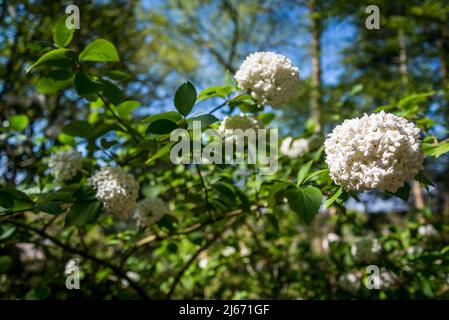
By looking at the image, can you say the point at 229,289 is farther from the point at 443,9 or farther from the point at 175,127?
the point at 443,9

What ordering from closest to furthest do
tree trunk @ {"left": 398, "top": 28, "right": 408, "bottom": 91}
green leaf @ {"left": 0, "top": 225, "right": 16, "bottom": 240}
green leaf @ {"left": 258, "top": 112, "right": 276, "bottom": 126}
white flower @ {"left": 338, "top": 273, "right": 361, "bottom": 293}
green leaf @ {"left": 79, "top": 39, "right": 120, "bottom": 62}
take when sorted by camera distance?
green leaf @ {"left": 79, "top": 39, "right": 120, "bottom": 62} < green leaf @ {"left": 0, "top": 225, "right": 16, "bottom": 240} < green leaf @ {"left": 258, "top": 112, "right": 276, "bottom": 126} < white flower @ {"left": 338, "top": 273, "right": 361, "bottom": 293} < tree trunk @ {"left": 398, "top": 28, "right": 408, "bottom": 91}

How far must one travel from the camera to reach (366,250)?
1958 millimetres

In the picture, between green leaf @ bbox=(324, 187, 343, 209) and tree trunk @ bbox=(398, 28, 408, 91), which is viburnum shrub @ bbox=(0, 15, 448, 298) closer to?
green leaf @ bbox=(324, 187, 343, 209)

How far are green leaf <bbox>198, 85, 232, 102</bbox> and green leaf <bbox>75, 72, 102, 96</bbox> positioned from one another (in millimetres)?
375

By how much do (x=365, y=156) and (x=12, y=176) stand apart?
9.31 feet

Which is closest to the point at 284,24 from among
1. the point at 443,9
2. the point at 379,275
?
the point at 443,9

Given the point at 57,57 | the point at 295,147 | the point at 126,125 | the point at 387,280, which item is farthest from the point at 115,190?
the point at 387,280

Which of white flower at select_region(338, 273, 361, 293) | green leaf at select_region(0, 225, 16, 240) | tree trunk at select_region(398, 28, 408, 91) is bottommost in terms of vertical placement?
white flower at select_region(338, 273, 361, 293)

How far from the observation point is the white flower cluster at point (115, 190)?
142cm

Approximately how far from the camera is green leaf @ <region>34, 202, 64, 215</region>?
1.30 meters

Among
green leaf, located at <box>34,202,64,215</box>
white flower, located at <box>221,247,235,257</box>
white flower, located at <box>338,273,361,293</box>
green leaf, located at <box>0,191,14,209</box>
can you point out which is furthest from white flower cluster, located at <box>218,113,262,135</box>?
white flower, located at <box>221,247,235,257</box>

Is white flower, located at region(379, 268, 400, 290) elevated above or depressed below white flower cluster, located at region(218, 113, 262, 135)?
below

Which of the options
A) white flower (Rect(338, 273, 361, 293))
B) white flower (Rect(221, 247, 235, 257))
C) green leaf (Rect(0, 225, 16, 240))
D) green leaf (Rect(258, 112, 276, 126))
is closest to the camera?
green leaf (Rect(0, 225, 16, 240))

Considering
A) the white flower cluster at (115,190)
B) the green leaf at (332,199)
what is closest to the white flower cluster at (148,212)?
the white flower cluster at (115,190)
